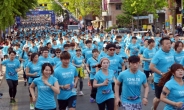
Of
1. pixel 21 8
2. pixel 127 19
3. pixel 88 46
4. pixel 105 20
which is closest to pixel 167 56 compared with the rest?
pixel 88 46

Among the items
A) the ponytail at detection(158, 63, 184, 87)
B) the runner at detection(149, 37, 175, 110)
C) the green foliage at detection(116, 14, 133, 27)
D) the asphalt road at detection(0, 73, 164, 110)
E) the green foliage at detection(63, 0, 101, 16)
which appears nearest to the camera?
the ponytail at detection(158, 63, 184, 87)

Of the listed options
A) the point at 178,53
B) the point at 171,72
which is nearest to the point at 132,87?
the point at 171,72

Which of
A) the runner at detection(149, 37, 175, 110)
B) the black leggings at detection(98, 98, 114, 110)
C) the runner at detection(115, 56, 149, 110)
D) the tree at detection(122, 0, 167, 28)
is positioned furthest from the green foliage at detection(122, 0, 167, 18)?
the runner at detection(115, 56, 149, 110)

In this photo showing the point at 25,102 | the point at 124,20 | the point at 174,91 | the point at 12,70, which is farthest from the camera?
the point at 124,20

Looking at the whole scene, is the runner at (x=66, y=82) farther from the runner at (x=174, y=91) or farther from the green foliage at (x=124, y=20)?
the green foliage at (x=124, y=20)

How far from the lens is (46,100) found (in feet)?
28.1

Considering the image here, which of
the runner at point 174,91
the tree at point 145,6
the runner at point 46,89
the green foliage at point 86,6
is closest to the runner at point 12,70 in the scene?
the runner at point 46,89

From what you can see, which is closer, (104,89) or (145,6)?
(104,89)

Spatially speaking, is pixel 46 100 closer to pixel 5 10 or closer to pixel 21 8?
pixel 5 10

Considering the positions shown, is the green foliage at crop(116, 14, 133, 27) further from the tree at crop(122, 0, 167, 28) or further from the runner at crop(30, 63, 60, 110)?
the runner at crop(30, 63, 60, 110)

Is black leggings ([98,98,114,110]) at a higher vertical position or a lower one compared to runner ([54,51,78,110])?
lower

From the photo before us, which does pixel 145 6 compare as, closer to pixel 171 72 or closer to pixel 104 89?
pixel 104 89

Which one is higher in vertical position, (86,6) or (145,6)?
(86,6)

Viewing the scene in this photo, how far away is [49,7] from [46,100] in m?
123
